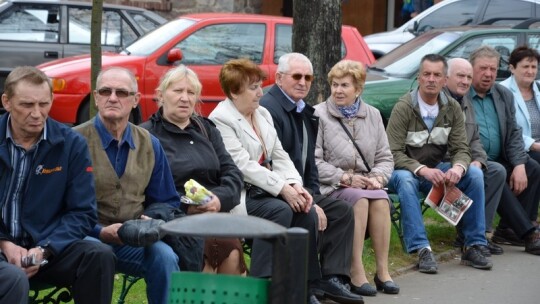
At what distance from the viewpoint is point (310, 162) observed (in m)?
7.80

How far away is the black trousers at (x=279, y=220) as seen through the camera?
22.2 feet

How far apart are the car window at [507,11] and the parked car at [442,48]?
4.80 meters

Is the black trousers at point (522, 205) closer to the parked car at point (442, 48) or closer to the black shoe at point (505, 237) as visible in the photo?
the black shoe at point (505, 237)

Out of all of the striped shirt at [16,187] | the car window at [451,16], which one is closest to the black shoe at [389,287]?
the striped shirt at [16,187]

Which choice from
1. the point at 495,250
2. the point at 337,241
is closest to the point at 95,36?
the point at 337,241

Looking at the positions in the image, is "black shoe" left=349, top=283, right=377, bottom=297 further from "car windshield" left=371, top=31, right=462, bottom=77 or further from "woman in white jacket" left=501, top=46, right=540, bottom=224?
"car windshield" left=371, top=31, right=462, bottom=77

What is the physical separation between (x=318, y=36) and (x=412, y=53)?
11.8 ft

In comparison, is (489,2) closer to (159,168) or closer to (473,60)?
(473,60)

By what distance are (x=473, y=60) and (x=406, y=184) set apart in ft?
5.37

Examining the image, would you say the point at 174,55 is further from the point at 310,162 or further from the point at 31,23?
the point at 310,162

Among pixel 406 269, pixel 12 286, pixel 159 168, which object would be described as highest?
pixel 159 168

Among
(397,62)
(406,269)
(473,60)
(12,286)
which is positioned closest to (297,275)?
(12,286)

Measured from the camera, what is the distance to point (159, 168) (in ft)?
20.8

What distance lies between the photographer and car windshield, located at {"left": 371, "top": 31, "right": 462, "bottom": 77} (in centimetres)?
1288
